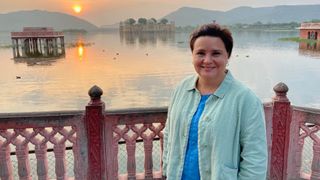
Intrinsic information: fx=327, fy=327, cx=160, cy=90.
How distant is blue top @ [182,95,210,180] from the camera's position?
1985 mm

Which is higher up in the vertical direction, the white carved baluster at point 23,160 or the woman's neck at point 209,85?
the woman's neck at point 209,85

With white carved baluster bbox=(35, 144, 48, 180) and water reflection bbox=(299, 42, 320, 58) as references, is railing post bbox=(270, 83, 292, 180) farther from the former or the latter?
water reflection bbox=(299, 42, 320, 58)

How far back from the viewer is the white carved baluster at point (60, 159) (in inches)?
144

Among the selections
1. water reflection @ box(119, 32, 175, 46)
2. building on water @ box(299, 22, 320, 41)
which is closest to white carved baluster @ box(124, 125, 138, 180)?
building on water @ box(299, 22, 320, 41)

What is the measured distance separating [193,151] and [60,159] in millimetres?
2206

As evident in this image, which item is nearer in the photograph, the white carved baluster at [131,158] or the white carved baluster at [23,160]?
the white carved baluster at [23,160]

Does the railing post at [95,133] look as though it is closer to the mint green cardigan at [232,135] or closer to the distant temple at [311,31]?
the mint green cardigan at [232,135]

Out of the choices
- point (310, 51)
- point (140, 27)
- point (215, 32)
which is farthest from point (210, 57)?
point (140, 27)

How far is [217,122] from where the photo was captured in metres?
1.88

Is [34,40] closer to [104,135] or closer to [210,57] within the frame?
[104,135]

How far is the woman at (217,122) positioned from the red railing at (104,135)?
1.55 m

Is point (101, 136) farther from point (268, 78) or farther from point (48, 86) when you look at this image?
point (268, 78)

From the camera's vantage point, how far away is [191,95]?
2.09 metres

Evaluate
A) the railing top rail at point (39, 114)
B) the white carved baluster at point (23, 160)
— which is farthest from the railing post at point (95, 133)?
the white carved baluster at point (23, 160)
